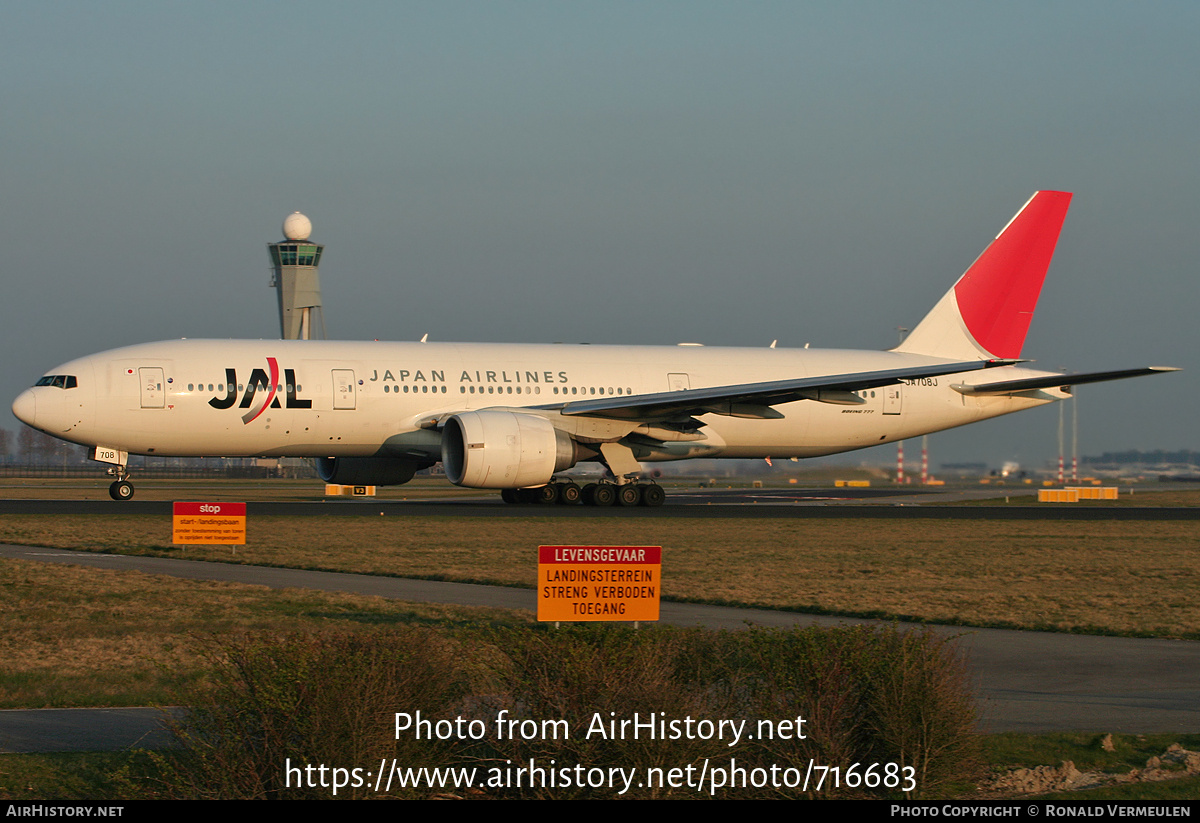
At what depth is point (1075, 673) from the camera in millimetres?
11047

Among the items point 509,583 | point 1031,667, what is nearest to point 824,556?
point 509,583

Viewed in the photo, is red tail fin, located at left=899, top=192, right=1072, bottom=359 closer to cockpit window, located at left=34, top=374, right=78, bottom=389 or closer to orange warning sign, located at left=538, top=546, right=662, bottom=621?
cockpit window, located at left=34, top=374, right=78, bottom=389

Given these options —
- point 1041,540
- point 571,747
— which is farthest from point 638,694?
point 1041,540

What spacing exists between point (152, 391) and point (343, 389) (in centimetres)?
460

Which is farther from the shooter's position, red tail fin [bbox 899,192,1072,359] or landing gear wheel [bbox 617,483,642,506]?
red tail fin [bbox 899,192,1072,359]

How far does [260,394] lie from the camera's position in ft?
98.5

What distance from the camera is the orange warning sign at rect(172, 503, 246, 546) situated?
1997cm

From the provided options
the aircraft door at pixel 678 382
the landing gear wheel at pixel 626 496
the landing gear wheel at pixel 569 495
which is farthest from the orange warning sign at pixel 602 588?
the aircraft door at pixel 678 382

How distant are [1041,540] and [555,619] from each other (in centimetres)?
1902

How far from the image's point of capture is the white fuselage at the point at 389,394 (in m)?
29.7

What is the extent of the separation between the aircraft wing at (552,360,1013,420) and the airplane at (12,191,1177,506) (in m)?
0.07

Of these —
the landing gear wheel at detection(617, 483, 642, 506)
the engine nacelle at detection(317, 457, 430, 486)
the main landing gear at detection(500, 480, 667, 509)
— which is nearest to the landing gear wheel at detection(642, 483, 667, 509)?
the main landing gear at detection(500, 480, 667, 509)

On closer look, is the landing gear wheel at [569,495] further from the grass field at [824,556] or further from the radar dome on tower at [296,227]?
the radar dome on tower at [296,227]

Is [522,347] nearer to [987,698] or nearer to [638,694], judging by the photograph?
Result: [987,698]
